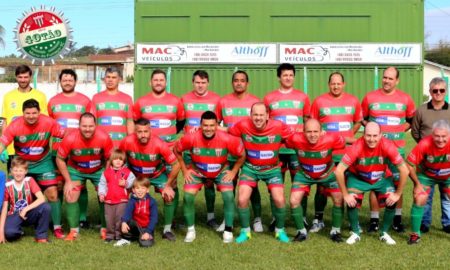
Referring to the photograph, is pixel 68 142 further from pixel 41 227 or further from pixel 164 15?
pixel 164 15

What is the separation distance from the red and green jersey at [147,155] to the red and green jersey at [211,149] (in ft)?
0.58

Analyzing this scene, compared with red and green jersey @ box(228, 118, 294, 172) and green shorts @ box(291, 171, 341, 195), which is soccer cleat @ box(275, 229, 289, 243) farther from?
red and green jersey @ box(228, 118, 294, 172)

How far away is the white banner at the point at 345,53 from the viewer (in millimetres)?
17922

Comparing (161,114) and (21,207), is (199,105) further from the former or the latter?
(21,207)

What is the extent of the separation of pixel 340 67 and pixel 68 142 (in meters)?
13.3

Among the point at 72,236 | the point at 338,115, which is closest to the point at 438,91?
the point at 338,115

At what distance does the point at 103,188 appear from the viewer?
6141 mm

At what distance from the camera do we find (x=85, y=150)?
6.25m

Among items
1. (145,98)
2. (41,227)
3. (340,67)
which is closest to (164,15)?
(340,67)

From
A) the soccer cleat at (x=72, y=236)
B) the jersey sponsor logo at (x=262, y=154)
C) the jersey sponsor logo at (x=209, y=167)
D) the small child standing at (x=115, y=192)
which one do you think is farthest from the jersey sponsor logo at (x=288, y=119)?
the soccer cleat at (x=72, y=236)

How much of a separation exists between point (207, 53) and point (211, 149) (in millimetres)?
11986

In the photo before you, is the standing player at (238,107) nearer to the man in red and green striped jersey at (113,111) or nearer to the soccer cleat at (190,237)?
the soccer cleat at (190,237)

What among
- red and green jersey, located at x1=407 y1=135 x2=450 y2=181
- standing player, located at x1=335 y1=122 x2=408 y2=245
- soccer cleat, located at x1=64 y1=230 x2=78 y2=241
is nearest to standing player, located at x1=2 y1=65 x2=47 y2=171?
soccer cleat, located at x1=64 y1=230 x2=78 y2=241

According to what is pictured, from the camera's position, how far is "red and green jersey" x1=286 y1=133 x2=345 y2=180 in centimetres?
611
